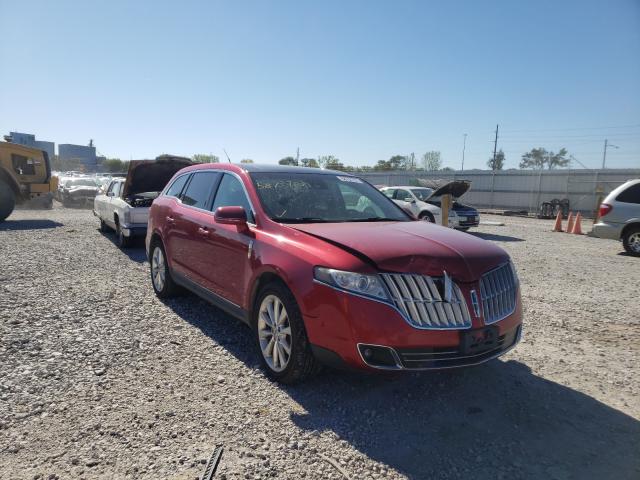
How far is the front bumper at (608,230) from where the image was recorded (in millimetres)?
11227

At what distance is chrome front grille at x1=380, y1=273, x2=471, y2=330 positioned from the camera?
297 cm

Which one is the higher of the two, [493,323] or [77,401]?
[493,323]

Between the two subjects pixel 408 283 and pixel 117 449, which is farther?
pixel 408 283

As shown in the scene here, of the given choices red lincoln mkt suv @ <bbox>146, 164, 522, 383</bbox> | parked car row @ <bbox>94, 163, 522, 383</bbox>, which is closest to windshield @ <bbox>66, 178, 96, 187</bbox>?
parked car row @ <bbox>94, 163, 522, 383</bbox>

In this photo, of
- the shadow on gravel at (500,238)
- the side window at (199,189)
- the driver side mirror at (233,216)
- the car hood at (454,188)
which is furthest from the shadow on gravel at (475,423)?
the car hood at (454,188)

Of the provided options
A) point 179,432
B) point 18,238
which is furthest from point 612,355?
point 18,238

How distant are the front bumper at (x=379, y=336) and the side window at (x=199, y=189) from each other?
2436 millimetres

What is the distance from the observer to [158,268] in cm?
614

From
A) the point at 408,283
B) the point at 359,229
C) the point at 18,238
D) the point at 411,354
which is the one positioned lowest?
the point at 18,238

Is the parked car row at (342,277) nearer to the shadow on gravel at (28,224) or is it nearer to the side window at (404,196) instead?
the side window at (404,196)

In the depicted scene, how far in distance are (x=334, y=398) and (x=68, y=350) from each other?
99.9 inches

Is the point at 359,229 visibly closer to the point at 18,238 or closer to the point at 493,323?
the point at 493,323

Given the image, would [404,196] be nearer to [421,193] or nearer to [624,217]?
[421,193]

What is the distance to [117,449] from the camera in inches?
108
